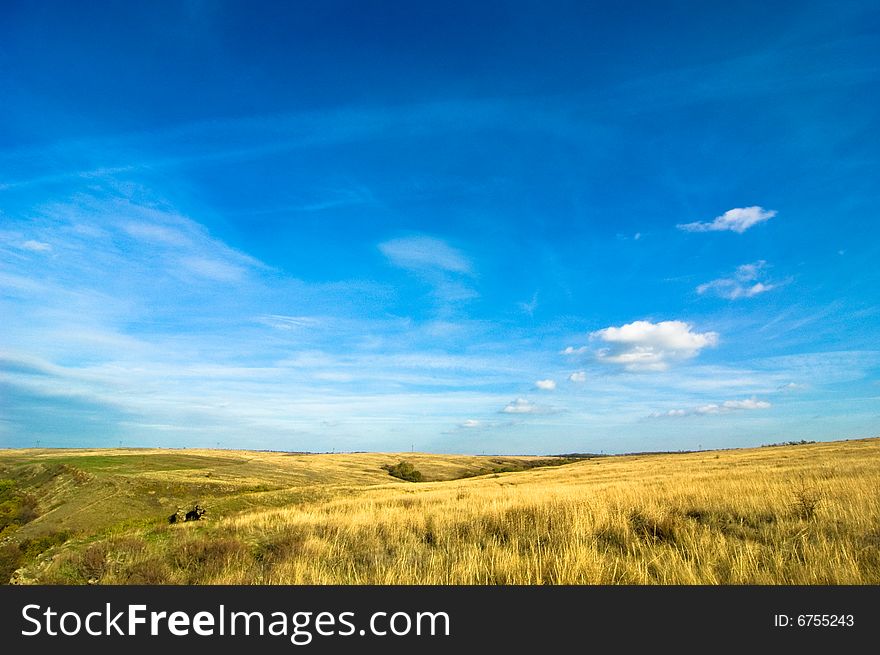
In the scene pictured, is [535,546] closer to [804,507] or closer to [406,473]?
[804,507]

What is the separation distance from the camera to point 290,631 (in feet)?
→ 16.3

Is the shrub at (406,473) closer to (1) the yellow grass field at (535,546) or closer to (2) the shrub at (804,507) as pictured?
(1) the yellow grass field at (535,546)

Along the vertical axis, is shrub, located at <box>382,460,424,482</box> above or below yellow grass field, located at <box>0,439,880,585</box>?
below

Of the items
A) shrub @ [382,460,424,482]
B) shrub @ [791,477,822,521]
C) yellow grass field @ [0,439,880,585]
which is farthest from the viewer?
shrub @ [382,460,424,482]

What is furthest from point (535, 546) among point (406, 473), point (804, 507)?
point (406, 473)

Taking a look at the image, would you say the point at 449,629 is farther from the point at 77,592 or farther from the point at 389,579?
the point at 77,592

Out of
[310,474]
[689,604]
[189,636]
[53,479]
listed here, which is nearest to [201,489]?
[53,479]

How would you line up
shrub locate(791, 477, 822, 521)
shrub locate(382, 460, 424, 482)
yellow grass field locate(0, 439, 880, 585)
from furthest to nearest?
shrub locate(382, 460, 424, 482), shrub locate(791, 477, 822, 521), yellow grass field locate(0, 439, 880, 585)

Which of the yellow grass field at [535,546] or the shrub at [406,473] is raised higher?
the yellow grass field at [535,546]

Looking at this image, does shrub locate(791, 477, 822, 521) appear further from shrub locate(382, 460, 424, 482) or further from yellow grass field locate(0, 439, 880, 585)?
shrub locate(382, 460, 424, 482)

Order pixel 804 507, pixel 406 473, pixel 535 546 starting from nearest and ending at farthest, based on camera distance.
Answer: pixel 535 546 → pixel 804 507 → pixel 406 473

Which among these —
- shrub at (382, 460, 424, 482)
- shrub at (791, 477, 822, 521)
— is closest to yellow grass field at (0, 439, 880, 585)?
shrub at (791, 477, 822, 521)

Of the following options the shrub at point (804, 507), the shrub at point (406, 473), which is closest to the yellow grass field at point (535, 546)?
the shrub at point (804, 507)

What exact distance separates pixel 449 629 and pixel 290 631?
5.74 ft
